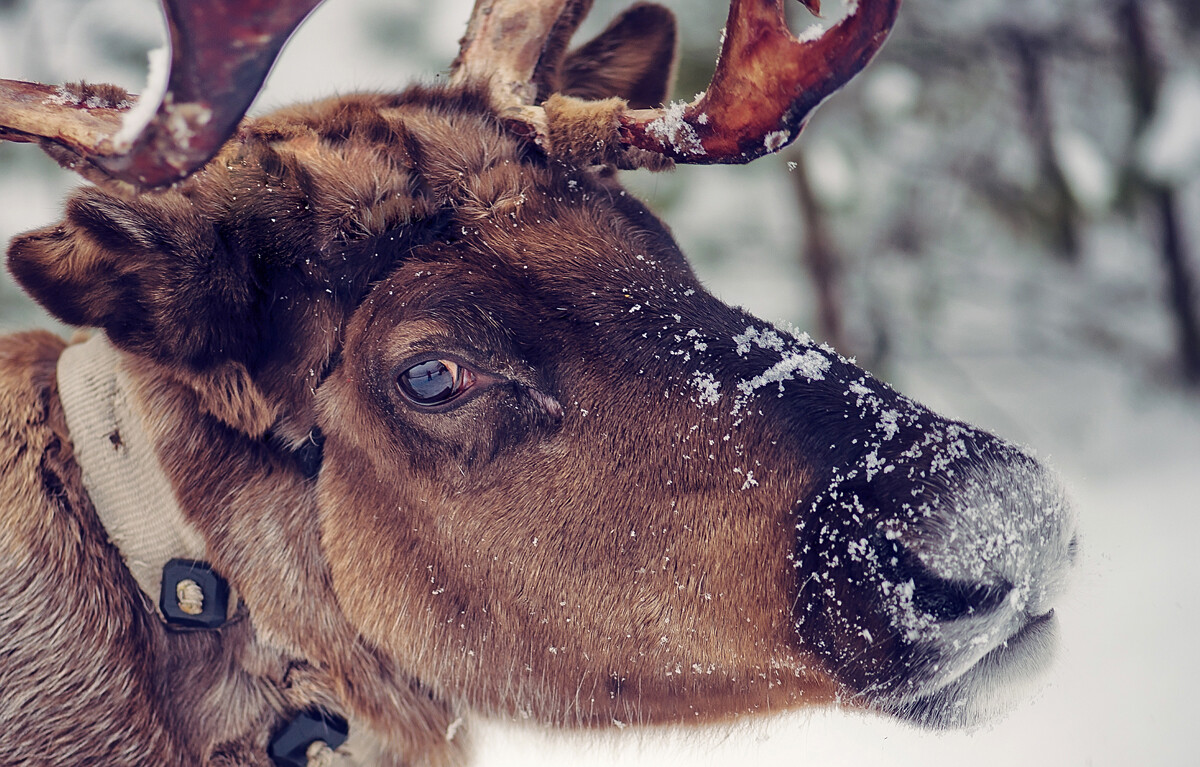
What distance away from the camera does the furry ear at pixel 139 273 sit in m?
2.11

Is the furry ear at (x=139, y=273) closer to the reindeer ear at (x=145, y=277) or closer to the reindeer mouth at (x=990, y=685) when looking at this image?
the reindeer ear at (x=145, y=277)

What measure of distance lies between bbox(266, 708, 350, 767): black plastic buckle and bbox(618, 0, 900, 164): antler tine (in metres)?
1.81

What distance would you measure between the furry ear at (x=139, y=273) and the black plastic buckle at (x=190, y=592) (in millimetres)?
A: 551

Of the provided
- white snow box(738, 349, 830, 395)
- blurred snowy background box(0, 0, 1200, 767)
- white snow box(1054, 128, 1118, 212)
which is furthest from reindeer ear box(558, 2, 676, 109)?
white snow box(1054, 128, 1118, 212)

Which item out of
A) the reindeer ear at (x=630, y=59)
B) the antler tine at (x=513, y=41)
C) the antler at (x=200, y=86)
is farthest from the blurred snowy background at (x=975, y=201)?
the antler at (x=200, y=86)

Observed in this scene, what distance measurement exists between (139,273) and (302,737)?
50.7 inches

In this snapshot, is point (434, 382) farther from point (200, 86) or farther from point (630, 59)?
point (630, 59)

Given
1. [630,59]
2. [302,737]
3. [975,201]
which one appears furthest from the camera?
[975,201]

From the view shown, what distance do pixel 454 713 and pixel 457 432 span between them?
93 cm

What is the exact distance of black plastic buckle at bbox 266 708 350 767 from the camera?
7.93ft

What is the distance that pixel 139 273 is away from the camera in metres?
2.17

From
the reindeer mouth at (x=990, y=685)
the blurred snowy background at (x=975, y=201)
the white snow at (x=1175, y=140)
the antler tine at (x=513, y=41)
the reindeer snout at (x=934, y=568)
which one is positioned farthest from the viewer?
the white snow at (x=1175, y=140)

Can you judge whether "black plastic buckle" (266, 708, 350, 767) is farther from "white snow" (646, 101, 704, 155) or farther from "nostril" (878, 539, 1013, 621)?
"white snow" (646, 101, 704, 155)

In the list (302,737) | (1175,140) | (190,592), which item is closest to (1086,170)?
(1175,140)
